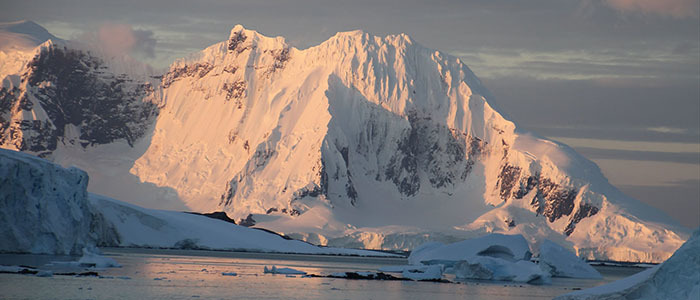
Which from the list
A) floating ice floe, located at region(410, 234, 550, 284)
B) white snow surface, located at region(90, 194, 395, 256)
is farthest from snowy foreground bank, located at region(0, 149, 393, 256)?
floating ice floe, located at region(410, 234, 550, 284)

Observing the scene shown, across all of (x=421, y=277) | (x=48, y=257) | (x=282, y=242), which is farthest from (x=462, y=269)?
(x=282, y=242)

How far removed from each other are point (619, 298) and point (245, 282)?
36.6 metres

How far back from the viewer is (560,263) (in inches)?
4419

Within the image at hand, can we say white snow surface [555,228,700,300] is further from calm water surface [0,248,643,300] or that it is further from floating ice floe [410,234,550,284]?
floating ice floe [410,234,550,284]

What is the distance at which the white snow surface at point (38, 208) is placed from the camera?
3755 inches

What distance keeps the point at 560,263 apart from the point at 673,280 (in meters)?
62.7

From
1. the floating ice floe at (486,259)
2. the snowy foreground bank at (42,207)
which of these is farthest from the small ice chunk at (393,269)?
the snowy foreground bank at (42,207)

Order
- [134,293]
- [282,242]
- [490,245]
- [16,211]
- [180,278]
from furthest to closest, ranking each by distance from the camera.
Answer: [282,242] → [490,245] → [16,211] → [180,278] → [134,293]

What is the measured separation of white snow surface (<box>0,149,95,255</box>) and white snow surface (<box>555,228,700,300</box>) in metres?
60.7

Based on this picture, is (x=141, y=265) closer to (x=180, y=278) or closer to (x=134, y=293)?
(x=180, y=278)

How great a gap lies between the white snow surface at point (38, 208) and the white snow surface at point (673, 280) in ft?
199

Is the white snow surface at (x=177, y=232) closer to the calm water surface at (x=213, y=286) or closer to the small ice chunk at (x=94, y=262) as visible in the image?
the calm water surface at (x=213, y=286)

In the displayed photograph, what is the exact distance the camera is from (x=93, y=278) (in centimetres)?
7500

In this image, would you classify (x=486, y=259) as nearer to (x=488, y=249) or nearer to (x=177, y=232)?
(x=488, y=249)
